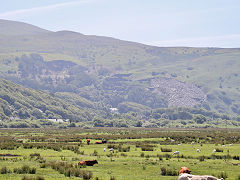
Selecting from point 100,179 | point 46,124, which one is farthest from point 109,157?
point 46,124

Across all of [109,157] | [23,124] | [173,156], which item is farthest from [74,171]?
[23,124]

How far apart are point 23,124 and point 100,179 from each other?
15637 cm

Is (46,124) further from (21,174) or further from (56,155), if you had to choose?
(21,174)

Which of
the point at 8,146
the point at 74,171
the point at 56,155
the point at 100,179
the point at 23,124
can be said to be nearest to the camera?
the point at 100,179

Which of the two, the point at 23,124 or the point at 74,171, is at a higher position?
the point at 74,171

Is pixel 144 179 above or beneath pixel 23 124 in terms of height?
above

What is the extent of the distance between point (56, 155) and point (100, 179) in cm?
1660

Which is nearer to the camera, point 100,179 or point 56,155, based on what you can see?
point 100,179

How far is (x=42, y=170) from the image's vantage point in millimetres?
31328

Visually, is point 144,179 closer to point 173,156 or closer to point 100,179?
point 100,179

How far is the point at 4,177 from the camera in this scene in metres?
28.0

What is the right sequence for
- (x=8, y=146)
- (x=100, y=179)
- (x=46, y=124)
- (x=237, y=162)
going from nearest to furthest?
(x=100, y=179) < (x=237, y=162) < (x=8, y=146) < (x=46, y=124)

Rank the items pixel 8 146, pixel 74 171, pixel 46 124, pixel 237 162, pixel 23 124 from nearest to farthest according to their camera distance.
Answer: pixel 74 171 → pixel 237 162 → pixel 8 146 → pixel 23 124 → pixel 46 124

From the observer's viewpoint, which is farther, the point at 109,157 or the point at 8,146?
the point at 8,146
